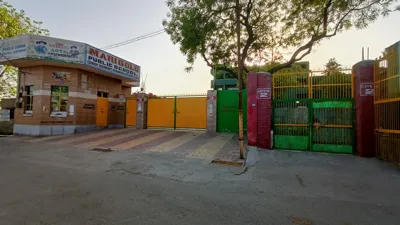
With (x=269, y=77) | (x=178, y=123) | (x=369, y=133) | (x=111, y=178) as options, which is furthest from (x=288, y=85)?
(x=178, y=123)

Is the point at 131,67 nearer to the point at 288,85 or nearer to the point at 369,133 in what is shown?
the point at 288,85

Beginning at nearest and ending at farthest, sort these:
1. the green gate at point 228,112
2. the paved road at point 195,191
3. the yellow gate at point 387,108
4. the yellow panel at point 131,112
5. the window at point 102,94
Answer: the paved road at point 195,191, the yellow gate at point 387,108, the green gate at point 228,112, the window at point 102,94, the yellow panel at point 131,112

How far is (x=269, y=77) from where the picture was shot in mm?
8695

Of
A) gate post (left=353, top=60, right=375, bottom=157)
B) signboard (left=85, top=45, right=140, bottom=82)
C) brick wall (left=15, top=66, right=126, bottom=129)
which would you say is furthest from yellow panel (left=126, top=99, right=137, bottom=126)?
gate post (left=353, top=60, right=375, bottom=157)

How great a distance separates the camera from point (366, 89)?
7.49m

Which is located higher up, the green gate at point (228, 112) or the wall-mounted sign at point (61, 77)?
the wall-mounted sign at point (61, 77)

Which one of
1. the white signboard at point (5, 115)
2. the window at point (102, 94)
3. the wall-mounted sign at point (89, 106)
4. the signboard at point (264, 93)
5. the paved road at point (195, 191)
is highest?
the window at point (102, 94)

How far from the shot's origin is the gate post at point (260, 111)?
8594 millimetres

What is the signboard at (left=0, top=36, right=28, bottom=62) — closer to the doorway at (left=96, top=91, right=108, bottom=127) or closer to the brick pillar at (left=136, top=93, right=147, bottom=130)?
the doorway at (left=96, top=91, right=108, bottom=127)

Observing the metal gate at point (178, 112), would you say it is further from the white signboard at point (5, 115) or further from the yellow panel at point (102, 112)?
the white signboard at point (5, 115)

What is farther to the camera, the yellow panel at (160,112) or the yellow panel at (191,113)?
the yellow panel at (160,112)

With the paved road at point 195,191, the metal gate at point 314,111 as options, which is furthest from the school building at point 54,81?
the metal gate at point 314,111

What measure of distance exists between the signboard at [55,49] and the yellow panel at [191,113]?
282 inches

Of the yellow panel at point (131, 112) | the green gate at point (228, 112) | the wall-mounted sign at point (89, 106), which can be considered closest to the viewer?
the green gate at point (228, 112)
